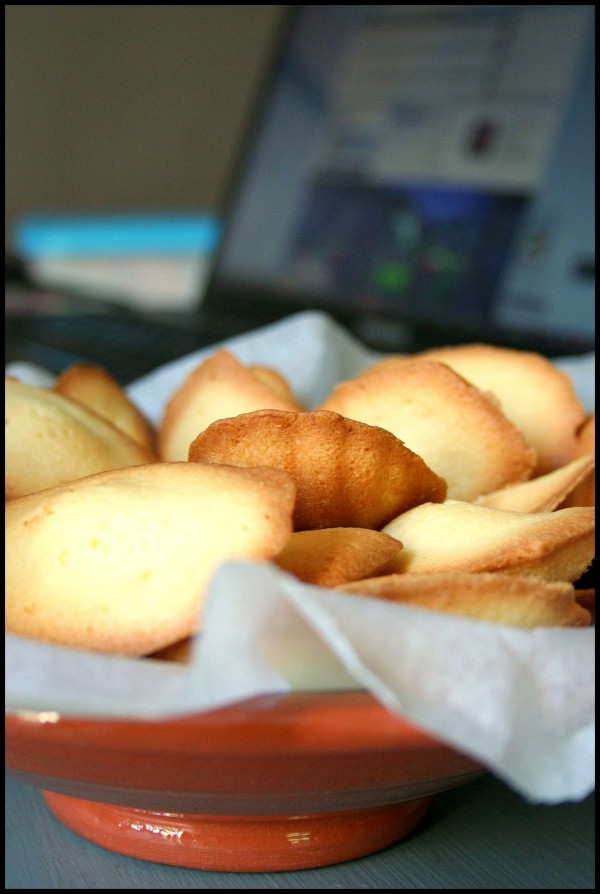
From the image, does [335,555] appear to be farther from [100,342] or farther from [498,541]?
[100,342]

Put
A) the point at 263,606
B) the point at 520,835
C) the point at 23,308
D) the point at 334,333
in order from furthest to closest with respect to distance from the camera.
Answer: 1. the point at 23,308
2. the point at 334,333
3. the point at 520,835
4. the point at 263,606

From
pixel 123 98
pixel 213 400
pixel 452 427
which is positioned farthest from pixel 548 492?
pixel 123 98

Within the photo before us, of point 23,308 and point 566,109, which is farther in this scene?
point 23,308

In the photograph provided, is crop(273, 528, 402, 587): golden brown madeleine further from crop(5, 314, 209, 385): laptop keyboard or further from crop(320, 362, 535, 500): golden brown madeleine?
crop(5, 314, 209, 385): laptop keyboard

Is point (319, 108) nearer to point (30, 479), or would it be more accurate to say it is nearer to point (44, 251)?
point (30, 479)

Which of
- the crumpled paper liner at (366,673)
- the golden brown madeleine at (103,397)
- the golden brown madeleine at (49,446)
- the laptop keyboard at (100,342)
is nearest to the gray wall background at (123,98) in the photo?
the laptop keyboard at (100,342)

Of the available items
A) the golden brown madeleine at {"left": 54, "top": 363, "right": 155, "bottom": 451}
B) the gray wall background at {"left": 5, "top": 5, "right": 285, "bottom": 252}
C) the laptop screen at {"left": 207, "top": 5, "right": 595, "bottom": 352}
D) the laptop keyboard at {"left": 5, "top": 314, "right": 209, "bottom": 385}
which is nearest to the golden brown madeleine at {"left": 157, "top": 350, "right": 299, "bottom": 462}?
the golden brown madeleine at {"left": 54, "top": 363, "right": 155, "bottom": 451}

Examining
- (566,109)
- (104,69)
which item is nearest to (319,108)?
(566,109)
